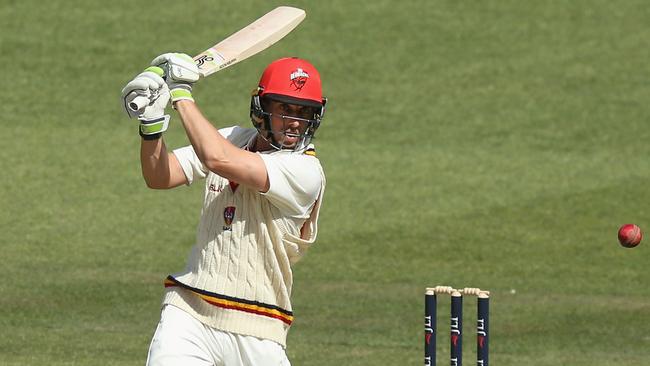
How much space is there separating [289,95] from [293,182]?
37 centimetres

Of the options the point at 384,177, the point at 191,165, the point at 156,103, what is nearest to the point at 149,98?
the point at 156,103

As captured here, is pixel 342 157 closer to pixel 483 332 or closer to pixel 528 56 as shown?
pixel 528 56

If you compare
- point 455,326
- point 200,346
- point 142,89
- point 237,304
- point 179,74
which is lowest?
point 200,346

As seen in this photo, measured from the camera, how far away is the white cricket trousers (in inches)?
200

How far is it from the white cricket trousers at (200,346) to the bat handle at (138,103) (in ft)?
2.64

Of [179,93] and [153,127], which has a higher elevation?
[179,93]

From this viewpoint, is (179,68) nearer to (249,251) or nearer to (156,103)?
(156,103)

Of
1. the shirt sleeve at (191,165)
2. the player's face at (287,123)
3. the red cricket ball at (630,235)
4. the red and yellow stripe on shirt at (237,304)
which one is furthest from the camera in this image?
the red cricket ball at (630,235)

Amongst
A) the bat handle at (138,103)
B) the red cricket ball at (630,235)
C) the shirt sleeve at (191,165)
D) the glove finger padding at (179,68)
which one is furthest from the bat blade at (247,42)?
the red cricket ball at (630,235)

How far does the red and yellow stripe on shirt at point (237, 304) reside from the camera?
204 inches

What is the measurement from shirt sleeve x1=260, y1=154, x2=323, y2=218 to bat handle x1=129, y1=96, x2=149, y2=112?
0.51m

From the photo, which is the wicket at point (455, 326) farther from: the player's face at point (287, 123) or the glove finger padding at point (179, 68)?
the glove finger padding at point (179, 68)

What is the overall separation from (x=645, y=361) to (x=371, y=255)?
3.72 m

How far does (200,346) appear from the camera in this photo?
5160 millimetres
